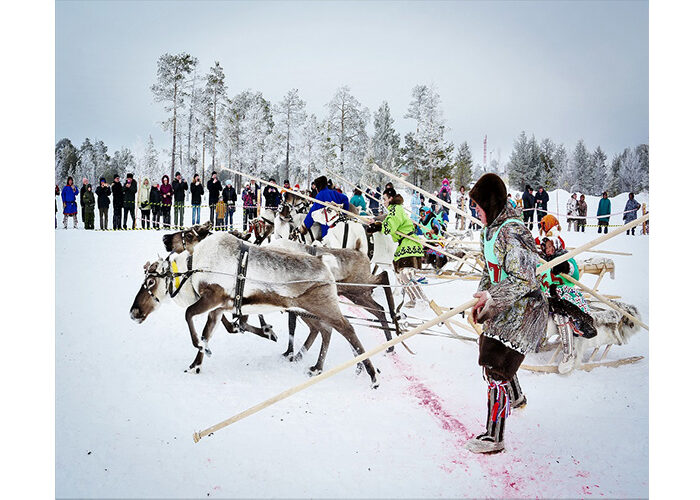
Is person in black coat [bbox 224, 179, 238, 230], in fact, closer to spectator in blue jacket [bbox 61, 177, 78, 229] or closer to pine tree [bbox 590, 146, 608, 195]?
spectator in blue jacket [bbox 61, 177, 78, 229]

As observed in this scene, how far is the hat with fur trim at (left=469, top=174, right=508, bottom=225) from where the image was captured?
2125 mm

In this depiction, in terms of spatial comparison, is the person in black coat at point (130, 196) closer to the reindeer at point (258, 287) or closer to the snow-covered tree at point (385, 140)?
the snow-covered tree at point (385, 140)

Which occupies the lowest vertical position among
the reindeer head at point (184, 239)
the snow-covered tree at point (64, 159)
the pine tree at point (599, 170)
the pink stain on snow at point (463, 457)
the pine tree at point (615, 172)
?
the pink stain on snow at point (463, 457)

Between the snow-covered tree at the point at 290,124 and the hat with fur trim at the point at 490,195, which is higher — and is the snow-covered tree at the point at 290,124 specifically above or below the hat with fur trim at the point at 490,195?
above

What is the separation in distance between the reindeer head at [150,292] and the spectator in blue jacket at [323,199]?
2496mm

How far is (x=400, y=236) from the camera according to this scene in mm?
5035

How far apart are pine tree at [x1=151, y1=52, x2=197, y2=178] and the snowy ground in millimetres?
1429

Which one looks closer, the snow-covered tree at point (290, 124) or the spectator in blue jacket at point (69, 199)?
the spectator in blue jacket at point (69, 199)

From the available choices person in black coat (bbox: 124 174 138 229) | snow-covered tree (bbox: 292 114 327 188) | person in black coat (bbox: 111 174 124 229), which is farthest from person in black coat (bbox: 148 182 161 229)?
snow-covered tree (bbox: 292 114 327 188)

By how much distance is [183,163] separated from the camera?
20.8ft

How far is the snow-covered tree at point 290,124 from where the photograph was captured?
4.46 meters

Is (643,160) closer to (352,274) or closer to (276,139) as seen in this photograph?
(352,274)

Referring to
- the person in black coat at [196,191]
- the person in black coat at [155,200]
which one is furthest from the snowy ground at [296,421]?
the person in black coat at [155,200]

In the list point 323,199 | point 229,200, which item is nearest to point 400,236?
point 323,199
